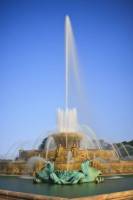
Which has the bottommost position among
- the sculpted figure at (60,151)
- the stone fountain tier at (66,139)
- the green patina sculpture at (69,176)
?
the green patina sculpture at (69,176)

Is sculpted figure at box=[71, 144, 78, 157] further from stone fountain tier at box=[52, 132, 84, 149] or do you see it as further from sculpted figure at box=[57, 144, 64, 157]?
sculpted figure at box=[57, 144, 64, 157]

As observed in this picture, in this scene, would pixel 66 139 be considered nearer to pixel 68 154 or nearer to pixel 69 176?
pixel 68 154

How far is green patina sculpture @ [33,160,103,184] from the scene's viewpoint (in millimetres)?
13547

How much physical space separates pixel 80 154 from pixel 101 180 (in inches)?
164

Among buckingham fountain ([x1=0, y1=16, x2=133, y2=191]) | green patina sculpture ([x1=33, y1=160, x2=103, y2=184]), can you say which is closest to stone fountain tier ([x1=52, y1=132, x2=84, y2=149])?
buckingham fountain ([x1=0, y1=16, x2=133, y2=191])

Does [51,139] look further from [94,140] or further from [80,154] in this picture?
[94,140]

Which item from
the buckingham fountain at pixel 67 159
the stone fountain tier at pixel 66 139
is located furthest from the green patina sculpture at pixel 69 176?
the stone fountain tier at pixel 66 139

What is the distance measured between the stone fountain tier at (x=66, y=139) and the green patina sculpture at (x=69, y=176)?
4.52m

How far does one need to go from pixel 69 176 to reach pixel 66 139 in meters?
5.55

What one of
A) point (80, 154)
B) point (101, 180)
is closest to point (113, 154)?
point (80, 154)

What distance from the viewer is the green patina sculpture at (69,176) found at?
13547 millimetres

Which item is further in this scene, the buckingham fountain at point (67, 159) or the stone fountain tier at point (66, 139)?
the stone fountain tier at point (66, 139)

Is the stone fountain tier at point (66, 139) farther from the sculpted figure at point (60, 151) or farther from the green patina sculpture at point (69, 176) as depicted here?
the green patina sculpture at point (69, 176)

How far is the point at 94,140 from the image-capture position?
82.1 feet
